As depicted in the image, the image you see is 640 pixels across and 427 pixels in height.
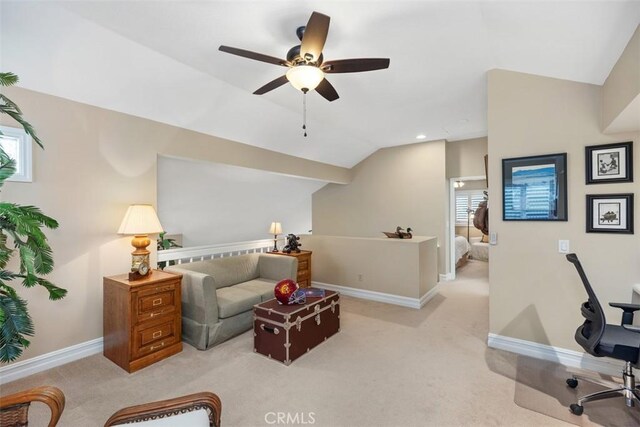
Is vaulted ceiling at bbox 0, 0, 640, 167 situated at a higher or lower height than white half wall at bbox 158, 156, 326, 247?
higher

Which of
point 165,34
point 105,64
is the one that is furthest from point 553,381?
point 105,64

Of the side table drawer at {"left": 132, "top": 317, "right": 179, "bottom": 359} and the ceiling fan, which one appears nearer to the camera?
the ceiling fan

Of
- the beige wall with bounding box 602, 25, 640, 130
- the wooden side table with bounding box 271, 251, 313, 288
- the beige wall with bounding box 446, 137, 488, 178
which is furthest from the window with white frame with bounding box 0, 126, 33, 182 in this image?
the beige wall with bounding box 446, 137, 488, 178

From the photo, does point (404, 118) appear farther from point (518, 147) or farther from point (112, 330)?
point (112, 330)

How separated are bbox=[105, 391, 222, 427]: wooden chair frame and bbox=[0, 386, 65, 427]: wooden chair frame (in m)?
0.25

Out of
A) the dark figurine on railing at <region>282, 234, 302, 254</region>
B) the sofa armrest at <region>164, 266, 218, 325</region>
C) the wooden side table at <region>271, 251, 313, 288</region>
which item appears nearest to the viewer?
the sofa armrest at <region>164, 266, 218, 325</region>

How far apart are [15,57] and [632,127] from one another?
16.5 ft

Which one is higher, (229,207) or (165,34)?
(165,34)

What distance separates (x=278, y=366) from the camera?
8.78 ft

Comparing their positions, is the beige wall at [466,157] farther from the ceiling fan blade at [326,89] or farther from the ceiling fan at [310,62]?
the ceiling fan at [310,62]

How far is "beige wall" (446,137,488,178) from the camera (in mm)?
5445

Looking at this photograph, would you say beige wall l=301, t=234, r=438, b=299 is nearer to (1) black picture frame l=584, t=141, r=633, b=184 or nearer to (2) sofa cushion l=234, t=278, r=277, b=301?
(2) sofa cushion l=234, t=278, r=277, b=301

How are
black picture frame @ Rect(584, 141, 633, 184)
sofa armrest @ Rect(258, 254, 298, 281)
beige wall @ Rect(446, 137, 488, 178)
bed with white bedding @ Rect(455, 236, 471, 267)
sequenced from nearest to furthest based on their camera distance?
black picture frame @ Rect(584, 141, 633, 184) → sofa armrest @ Rect(258, 254, 298, 281) → beige wall @ Rect(446, 137, 488, 178) → bed with white bedding @ Rect(455, 236, 471, 267)

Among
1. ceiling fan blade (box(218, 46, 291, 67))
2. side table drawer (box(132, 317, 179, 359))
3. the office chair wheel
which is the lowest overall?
the office chair wheel
